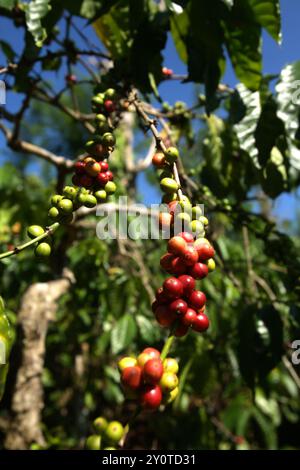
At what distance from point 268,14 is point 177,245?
68cm

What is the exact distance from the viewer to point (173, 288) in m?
0.56

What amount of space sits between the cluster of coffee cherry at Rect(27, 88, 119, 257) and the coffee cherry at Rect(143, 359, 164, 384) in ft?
0.83

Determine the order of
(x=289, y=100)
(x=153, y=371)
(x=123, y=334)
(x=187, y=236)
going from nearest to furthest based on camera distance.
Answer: (x=153, y=371) < (x=187, y=236) < (x=289, y=100) < (x=123, y=334)

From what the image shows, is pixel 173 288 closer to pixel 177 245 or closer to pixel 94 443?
pixel 177 245

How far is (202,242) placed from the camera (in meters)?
0.61

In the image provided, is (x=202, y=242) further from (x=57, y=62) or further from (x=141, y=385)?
(x=57, y=62)

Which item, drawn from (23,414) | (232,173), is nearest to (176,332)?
(232,173)

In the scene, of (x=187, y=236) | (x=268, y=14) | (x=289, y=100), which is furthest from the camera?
(x=289, y=100)

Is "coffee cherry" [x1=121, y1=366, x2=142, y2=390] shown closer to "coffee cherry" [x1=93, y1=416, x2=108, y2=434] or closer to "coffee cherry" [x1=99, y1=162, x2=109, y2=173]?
"coffee cherry" [x1=93, y1=416, x2=108, y2=434]

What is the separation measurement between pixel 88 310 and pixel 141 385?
214 centimetres

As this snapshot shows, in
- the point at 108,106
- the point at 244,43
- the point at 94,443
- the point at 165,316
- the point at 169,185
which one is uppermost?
the point at 244,43

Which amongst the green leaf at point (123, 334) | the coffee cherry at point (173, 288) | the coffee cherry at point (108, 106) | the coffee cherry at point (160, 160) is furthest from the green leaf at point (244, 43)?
the green leaf at point (123, 334)

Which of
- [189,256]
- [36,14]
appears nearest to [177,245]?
[189,256]

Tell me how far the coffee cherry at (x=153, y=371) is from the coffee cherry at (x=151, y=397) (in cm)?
1
